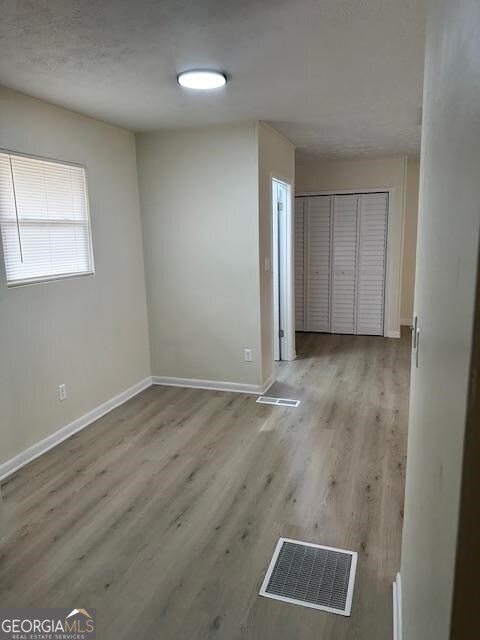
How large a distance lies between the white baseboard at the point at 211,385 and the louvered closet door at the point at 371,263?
99.3 inches

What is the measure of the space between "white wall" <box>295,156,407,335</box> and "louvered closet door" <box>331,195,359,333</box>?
0.80ft

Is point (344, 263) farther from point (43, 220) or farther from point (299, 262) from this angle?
point (43, 220)

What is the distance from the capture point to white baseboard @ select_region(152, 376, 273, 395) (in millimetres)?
4355

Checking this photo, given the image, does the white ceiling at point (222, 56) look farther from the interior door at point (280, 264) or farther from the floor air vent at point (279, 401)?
the floor air vent at point (279, 401)

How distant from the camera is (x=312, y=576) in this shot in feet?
6.60

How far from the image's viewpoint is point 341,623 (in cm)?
177

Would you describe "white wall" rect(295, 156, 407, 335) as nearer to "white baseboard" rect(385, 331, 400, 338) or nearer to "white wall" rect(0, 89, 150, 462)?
"white baseboard" rect(385, 331, 400, 338)

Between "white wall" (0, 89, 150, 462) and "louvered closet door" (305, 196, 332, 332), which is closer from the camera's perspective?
"white wall" (0, 89, 150, 462)

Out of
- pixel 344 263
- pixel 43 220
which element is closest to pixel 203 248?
pixel 43 220

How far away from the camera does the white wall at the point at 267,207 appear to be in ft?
13.3

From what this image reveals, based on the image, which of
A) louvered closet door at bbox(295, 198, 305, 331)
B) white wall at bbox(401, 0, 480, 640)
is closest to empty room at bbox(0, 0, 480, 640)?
white wall at bbox(401, 0, 480, 640)

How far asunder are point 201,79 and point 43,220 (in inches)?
58.9

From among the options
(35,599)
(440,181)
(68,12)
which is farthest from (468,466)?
(68,12)

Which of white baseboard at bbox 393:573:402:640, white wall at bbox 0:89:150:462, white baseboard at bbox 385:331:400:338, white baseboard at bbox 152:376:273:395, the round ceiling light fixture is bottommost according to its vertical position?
white baseboard at bbox 393:573:402:640
